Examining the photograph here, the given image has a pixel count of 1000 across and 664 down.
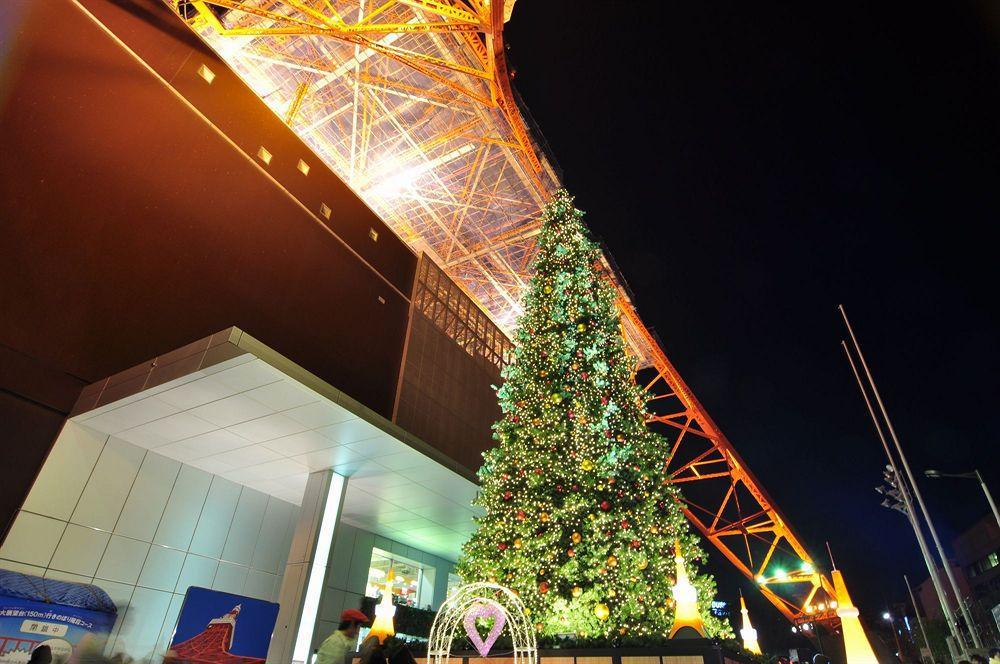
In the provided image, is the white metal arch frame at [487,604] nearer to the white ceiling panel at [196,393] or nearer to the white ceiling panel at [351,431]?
the white ceiling panel at [351,431]

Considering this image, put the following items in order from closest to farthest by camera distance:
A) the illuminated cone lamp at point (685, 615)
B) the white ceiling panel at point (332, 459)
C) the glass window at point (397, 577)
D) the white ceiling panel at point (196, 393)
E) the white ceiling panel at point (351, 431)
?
the illuminated cone lamp at point (685, 615)
the white ceiling panel at point (196, 393)
the white ceiling panel at point (351, 431)
the white ceiling panel at point (332, 459)
the glass window at point (397, 577)

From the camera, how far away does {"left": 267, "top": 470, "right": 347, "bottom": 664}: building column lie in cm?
1241

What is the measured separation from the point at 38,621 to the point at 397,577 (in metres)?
15.4

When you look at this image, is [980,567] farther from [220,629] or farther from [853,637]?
[220,629]

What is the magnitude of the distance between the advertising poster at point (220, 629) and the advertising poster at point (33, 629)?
2247 mm

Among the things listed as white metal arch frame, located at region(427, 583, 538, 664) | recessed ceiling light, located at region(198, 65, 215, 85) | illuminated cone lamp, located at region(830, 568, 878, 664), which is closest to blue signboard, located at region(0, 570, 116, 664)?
white metal arch frame, located at region(427, 583, 538, 664)

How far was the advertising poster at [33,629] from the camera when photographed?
21.5 feet

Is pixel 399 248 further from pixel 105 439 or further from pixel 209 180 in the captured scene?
pixel 105 439

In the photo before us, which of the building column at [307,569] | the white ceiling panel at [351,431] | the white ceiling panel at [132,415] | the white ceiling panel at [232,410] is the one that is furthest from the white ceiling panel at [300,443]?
the white ceiling panel at [132,415]

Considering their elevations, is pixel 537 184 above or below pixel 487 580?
above

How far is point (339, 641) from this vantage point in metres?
6.14

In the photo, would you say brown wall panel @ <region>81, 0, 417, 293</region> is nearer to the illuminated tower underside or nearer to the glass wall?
the illuminated tower underside

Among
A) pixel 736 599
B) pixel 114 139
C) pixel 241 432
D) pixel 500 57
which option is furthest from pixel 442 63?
pixel 736 599

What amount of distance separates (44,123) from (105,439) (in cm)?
733
